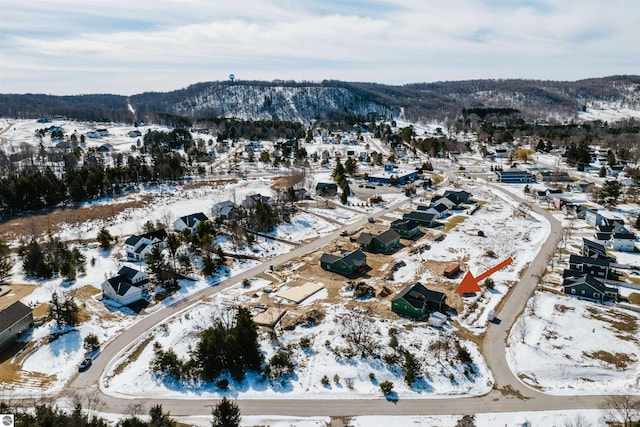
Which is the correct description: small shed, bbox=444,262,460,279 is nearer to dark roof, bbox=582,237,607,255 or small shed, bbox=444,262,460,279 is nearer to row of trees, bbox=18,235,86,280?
dark roof, bbox=582,237,607,255

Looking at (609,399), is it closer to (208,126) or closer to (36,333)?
(36,333)

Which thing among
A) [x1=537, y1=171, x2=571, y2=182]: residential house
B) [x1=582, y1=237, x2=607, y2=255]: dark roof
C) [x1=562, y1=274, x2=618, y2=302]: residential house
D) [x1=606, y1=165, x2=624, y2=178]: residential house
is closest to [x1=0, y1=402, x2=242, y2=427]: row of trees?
[x1=562, y1=274, x2=618, y2=302]: residential house

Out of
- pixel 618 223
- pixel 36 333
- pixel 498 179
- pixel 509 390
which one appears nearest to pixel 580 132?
pixel 498 179

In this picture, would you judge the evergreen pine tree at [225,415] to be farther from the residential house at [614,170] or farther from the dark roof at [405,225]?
the residential house at [614,170]

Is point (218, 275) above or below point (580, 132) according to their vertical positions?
below

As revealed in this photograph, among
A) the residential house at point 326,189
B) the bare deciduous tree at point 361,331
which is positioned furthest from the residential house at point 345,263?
the residential house at point 326,189
